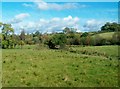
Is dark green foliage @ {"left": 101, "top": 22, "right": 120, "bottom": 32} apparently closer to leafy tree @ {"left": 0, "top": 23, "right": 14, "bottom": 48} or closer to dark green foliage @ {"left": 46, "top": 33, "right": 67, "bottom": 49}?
dark green foliage @ {"left": 46, "top": 33, "right": 67, "bottom": 49}

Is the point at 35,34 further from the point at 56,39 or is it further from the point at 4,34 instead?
the point at 56,39

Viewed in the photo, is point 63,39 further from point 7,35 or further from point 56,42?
point 7,35

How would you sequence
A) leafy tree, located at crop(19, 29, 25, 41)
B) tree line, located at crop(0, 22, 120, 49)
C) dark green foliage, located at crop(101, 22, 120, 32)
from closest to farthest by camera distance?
1. tree line, located at crop(0, 22, 120, 49)
2. dark green foliage, located at crop(101, 22, 120, 32)
3. leafy tree, located at crop(19, 29, 25, 41)

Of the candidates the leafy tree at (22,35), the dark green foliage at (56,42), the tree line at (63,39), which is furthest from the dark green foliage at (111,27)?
the leafy tree at (22,35)

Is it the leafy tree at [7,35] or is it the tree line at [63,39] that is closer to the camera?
the tree line at [63,39]

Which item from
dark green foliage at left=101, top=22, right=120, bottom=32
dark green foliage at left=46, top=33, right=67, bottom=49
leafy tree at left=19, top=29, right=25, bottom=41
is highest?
dark green foliage at left=101, top=22, right=120, bottom=32

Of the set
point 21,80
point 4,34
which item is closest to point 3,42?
point 4,34

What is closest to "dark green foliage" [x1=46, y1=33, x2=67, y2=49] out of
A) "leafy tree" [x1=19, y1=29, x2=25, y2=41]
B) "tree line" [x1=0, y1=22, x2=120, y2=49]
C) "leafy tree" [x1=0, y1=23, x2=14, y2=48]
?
"tree line" [x1=0, y1=22, x2=120, y2=49]

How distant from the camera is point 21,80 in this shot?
13.4m

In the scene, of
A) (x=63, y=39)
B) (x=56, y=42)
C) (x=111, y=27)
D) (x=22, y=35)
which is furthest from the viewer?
(x=22, y=35)

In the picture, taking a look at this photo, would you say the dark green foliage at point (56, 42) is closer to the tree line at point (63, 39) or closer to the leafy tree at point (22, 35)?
the tree line at point (63, 39)

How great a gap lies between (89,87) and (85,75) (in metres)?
2.80

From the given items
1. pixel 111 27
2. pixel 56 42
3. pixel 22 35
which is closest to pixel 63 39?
pixel 56 42

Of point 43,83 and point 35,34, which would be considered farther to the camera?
point 35,34
